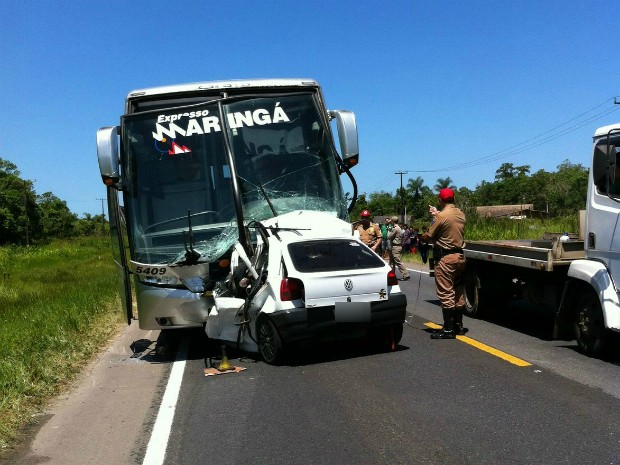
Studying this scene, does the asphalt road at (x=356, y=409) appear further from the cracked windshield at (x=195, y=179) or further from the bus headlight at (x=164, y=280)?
the cracked windshield at (x=195, y=179)

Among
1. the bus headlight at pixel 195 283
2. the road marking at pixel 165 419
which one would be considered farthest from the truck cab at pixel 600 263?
the road marking at pixel 165 419

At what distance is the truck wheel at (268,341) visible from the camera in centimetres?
788

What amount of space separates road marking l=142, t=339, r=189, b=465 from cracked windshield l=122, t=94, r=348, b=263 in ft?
4.67

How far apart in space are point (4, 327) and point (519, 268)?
974 cm

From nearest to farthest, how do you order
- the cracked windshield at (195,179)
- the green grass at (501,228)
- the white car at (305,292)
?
the white car at (305,292) < the cracked windshield at (195,179) < the green grass at (501,228)

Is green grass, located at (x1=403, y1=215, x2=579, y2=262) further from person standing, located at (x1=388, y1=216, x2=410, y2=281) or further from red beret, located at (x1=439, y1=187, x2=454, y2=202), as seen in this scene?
red beret, located at (x1=439, y1=187, x2=454, y2=202)

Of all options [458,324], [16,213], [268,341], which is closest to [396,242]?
[458,324]

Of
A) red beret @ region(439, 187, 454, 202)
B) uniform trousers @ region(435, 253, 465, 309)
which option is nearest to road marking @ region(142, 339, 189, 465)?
uniform trousers @ region(435, 253, 465, 309)

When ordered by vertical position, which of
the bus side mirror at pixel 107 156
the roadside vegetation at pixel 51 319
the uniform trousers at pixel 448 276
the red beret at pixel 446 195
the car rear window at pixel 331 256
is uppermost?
the bus side mirror at pixel 107 156

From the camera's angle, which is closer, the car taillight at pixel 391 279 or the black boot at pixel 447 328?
the car taillight at pixel 391 279

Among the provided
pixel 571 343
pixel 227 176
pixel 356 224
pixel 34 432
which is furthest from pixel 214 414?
pixel 356 224

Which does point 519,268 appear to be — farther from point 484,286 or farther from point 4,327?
point 4,327

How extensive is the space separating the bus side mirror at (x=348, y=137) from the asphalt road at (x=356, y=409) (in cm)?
246

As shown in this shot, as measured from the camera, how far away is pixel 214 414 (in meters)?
6.17
